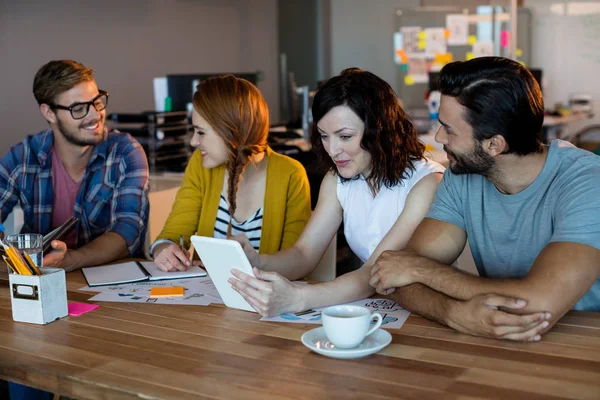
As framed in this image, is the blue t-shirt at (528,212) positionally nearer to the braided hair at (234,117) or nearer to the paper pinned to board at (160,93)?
the braided hair at (234,117)

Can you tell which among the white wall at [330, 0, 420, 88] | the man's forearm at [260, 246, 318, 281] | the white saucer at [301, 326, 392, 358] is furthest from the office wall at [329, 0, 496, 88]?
the white saucer at [301, 326, 392, 358]

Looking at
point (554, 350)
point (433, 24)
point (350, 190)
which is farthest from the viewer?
point (433, 24)

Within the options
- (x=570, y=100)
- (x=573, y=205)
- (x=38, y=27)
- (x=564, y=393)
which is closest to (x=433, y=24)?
(x=570, y=100)

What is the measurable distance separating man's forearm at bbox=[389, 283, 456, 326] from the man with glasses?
1.27m

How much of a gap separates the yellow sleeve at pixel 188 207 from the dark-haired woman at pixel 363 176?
0.47 m

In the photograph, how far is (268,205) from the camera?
2584 mm

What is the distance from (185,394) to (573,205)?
95 centimetres

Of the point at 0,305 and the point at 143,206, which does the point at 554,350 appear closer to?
the point at 0,305

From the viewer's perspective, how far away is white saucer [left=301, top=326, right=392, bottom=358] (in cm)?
144

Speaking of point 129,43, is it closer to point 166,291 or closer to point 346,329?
point 166,291

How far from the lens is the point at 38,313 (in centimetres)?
174

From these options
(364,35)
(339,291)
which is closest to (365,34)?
(364,35)

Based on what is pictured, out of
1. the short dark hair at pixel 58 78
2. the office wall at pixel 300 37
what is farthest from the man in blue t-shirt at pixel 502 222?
the office wall at pixel 300 37

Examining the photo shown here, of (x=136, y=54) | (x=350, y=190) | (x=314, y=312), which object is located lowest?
(x=314, y=312)
